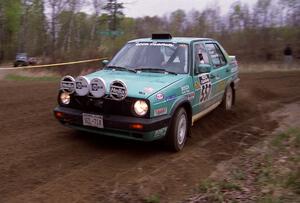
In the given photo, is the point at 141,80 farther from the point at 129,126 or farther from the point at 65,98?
the point at 65,98

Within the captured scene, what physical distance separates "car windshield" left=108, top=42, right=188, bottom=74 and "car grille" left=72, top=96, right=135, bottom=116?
4.06 ft

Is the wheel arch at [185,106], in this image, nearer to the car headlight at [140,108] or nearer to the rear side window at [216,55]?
the car headlight at [140,108]

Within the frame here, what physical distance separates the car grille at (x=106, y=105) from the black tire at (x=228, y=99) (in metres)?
3.65

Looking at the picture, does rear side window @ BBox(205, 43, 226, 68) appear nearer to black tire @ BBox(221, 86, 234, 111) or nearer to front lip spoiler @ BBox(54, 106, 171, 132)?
black tire @ BBox(221, 86, 234, 111)

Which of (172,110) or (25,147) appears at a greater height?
(172,110)

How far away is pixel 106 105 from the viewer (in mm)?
5746

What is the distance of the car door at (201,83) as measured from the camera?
6.89 metres

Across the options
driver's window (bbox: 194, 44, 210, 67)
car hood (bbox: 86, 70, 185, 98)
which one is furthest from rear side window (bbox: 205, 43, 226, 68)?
car hood (bbox: 86, 70, 185, 98)

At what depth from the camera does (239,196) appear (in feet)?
15.3

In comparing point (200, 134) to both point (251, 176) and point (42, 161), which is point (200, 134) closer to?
point (251, 176)

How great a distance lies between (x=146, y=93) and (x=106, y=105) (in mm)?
572

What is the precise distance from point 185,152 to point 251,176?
1229 mm

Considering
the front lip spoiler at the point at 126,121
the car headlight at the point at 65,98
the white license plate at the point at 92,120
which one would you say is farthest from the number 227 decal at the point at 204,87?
the car headlight at the point at 65,98

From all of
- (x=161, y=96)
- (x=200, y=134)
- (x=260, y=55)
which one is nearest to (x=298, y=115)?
(x=200, y=134)
